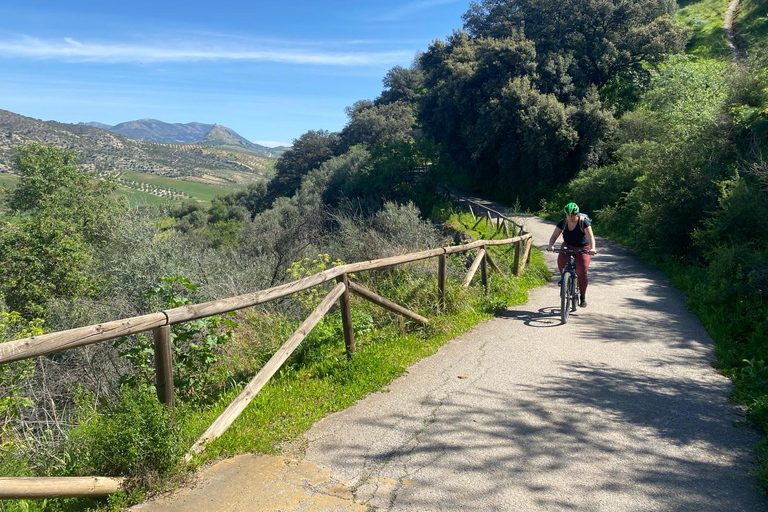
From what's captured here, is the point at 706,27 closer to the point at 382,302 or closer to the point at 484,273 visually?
the point at 484,273

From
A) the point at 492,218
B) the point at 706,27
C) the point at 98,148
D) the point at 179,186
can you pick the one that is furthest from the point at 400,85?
the point at 98,148

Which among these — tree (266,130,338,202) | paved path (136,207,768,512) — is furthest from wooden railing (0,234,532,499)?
tree (266,130,338,202)

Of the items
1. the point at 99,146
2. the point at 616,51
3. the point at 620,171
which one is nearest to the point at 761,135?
the point at 620,171

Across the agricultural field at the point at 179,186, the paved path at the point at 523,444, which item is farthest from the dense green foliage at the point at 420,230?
the agricultural field at the point at 179,186

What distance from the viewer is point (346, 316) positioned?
17.9 feet

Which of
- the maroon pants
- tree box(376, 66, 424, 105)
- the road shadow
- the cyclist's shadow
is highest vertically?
tree box(376, 66, 424, 105)

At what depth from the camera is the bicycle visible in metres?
7.60

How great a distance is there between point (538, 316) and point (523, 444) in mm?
4497

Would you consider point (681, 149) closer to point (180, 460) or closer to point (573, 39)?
point (180, 460)

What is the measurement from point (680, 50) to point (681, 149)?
22203 mm

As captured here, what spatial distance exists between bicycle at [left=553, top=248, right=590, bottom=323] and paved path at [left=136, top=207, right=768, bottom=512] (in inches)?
47.8

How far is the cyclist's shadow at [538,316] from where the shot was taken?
25.0ft

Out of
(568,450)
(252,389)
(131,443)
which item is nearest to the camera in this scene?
(131,443)

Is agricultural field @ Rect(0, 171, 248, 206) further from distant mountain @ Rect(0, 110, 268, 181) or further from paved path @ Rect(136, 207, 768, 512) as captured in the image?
paved path @ Rect(136, 207, 768, 512)
